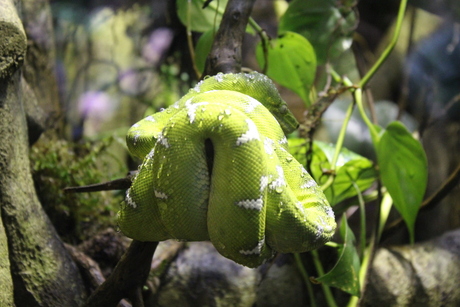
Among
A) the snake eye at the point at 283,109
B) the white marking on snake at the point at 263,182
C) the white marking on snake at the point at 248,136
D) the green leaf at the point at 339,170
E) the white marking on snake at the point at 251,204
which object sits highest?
the white marking on snake at the point at 248,136

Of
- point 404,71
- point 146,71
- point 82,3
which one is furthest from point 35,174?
point 404,71

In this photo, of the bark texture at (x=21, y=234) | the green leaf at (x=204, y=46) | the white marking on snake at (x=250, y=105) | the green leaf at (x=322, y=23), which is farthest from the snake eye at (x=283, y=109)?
the green leaf at (x=322, y=23)

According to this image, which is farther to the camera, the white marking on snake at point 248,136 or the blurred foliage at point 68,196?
the blurred foliage at point 68,196

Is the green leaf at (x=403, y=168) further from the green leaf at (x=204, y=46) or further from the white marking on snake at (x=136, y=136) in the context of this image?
the white marking on snake at (x=136, y=136)

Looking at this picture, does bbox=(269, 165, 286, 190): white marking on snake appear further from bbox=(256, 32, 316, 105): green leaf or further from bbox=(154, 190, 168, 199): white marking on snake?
bbox=(256, 32, 316, 105): green leaf

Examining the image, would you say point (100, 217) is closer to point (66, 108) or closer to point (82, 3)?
point (66, 108)

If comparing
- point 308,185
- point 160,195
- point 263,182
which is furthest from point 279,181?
point 160,195

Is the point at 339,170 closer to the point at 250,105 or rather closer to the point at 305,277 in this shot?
the point at 305,277
